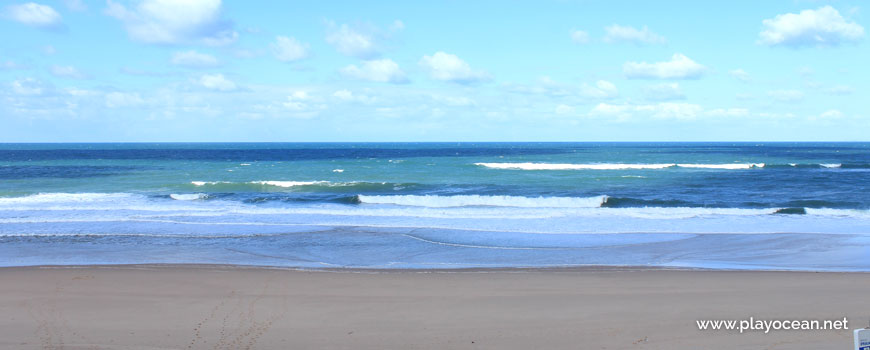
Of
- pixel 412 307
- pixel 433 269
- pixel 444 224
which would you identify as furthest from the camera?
pixel 444 224

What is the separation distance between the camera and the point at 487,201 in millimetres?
23438

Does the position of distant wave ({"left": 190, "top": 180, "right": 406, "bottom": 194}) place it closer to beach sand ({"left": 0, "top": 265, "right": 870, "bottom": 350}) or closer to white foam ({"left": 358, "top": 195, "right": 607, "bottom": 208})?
white foam ({"left": 358, "top": 195, "right": 607, "bottom": 208})

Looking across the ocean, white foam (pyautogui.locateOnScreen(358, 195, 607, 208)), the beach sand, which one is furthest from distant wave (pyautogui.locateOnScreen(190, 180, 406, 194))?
the beach sand

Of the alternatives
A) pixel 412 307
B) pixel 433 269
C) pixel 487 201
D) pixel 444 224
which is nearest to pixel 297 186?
pixel 487 201

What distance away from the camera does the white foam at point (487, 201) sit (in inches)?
887

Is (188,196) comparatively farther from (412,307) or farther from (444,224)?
(412,307)

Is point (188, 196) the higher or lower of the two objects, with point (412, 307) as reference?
higher

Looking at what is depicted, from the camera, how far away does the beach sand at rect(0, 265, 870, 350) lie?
6.75 metres

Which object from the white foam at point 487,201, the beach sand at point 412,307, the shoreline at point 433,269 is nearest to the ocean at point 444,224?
the white foam at point 487,201

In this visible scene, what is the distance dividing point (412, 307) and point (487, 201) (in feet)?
50.9

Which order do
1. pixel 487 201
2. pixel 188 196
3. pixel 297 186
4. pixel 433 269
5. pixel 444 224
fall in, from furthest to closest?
pixel 297 186, pixel 188 196, pixel 487 201, pixel 444 224, pixel 433 269

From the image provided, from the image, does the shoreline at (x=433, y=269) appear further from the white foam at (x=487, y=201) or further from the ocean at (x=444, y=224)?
the white foam at (x=487, y=201)

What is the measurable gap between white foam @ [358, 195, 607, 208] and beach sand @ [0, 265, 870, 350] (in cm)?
1202

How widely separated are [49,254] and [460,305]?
9576mm
